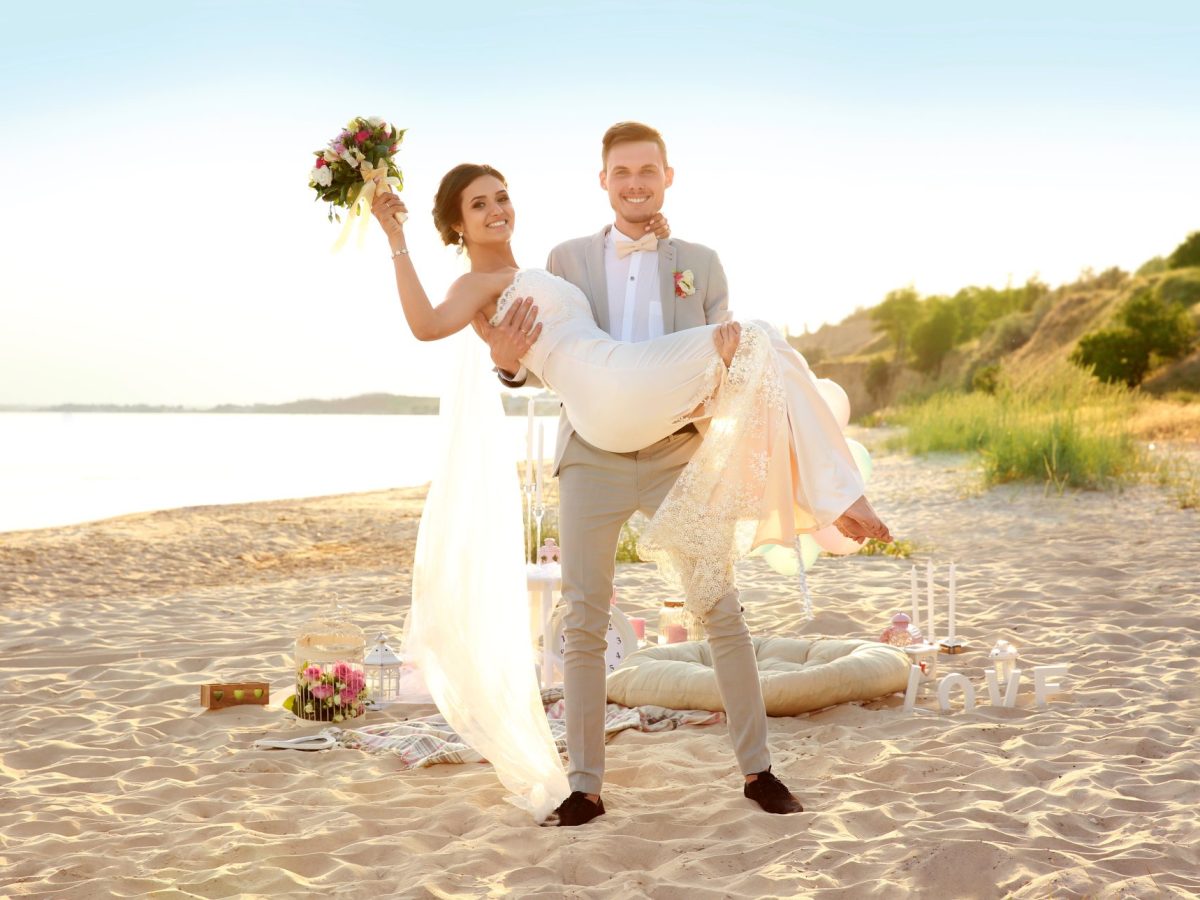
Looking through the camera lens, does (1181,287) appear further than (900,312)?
No

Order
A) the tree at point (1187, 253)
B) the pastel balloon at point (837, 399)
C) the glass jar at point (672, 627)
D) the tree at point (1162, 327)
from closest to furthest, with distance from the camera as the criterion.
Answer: the pastel balloon at point (837, 399) → the glass jar at point (672, 627) → the tree at point (1162, 327) → the tree at point (1187, 253)

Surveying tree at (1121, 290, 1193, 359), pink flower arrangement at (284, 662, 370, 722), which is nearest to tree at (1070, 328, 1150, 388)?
tree at (1121, 290, 1193, 359)

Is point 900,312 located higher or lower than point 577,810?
higher

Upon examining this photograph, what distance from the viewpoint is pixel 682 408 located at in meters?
3.35

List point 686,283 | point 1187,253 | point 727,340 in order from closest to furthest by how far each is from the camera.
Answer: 1. point 727,340
2. point 686,283
3. point 1187,253

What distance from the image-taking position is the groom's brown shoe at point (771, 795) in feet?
11.5

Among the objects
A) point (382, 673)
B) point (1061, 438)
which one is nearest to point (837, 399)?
point (382, 673)

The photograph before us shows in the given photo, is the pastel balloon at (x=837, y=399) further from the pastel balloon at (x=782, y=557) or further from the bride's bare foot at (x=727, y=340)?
the bride's bare foot at (x=727, y=340)

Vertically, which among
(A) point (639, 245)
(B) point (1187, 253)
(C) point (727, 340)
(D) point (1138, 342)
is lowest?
(C) point (727, 340)

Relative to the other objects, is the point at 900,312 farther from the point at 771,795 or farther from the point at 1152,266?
the point at 771,795

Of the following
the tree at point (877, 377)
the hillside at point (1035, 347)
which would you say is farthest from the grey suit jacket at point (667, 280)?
the tree at point (877, 377)

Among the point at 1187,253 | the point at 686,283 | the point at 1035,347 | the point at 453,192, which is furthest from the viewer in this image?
the point at 1187,253

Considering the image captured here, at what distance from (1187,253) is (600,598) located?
36194mm

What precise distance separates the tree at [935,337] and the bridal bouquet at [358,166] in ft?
137
